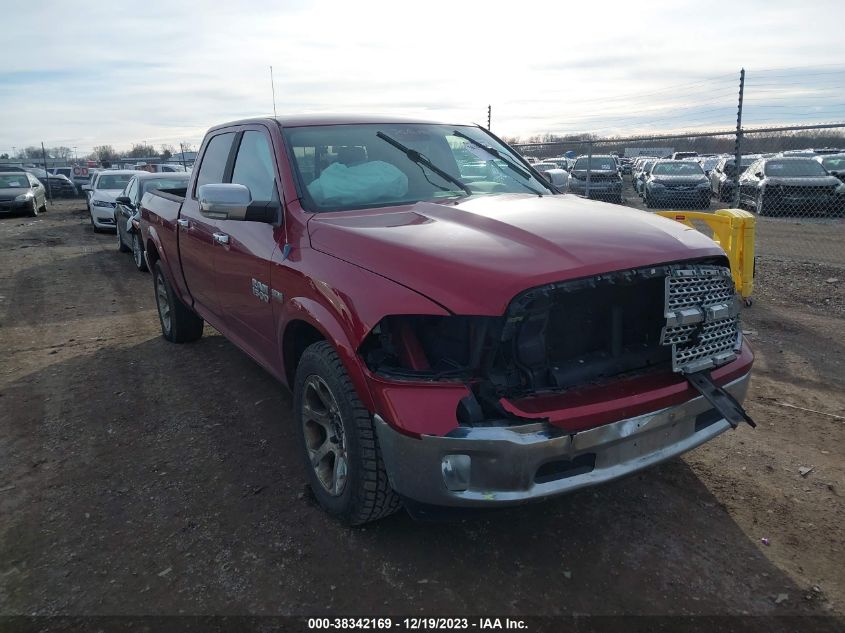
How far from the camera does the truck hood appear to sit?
2389mm

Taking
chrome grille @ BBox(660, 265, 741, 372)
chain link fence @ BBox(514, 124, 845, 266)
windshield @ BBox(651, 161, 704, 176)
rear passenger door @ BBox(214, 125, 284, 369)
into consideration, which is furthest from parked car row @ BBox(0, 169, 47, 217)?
chrome grille @ BBox(660, 265, 741, 372)

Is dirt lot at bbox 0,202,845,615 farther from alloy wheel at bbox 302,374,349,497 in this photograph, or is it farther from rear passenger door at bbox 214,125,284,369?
rear passenger door at bbox 214,125,284,369

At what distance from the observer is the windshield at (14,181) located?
20575mm

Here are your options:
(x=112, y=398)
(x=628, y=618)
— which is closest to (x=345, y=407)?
(x=628, y=618)

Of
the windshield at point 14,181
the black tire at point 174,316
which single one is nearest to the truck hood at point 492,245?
the black tire at point 174,316

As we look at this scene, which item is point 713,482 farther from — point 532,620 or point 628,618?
point 532,620

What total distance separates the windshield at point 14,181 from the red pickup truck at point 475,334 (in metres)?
21.3

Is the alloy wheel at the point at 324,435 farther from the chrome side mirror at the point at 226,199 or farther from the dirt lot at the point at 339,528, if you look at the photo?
the chrome side mirror at the point at 226,199

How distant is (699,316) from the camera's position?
2662 millimetres

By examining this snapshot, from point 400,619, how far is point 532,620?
51 centimetres

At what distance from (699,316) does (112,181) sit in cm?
1668

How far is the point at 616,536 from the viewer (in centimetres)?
294

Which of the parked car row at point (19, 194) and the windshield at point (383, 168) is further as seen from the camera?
the parked car row at point (19, 194)

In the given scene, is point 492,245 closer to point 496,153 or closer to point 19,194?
point 496,153
